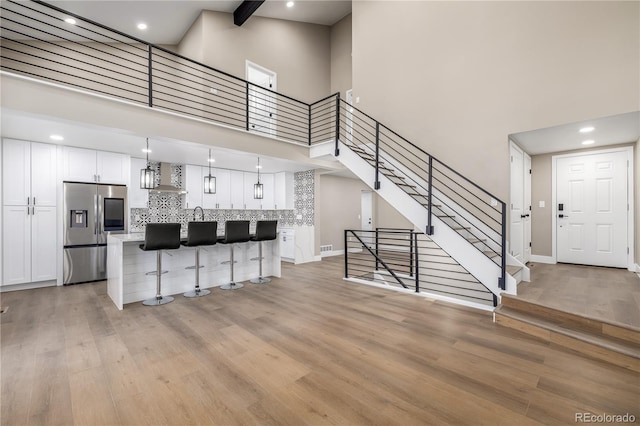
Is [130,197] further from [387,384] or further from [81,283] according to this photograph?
[387,384]

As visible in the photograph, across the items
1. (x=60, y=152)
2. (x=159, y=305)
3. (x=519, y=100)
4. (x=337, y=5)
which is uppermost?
(x=337, y=5)

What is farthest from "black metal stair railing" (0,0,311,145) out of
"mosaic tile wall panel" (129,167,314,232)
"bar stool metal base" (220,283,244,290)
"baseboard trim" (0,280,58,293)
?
"baseboard trim" (0,280,58,293)

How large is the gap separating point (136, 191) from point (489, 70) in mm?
6828

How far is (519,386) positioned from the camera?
6.38 feet

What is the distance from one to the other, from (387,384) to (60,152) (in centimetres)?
610

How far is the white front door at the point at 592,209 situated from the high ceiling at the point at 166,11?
6796 millimetres

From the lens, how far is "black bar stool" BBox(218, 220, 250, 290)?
4.44 meters

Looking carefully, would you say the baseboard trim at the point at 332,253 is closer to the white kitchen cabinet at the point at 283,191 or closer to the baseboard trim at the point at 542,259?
the white kitchen cabinet at the point at 283,191

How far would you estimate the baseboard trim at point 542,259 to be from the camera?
212 inches

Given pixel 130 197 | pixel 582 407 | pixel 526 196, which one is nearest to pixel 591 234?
pixel 526 196

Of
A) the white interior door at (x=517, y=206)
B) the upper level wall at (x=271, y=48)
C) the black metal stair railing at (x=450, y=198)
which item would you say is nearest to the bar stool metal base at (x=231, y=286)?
the black metal stair railing at (x=450, y=198)

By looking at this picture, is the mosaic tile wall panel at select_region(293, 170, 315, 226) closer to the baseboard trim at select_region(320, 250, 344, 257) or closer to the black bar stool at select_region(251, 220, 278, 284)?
the baseboard trim at select_region(320, 250, 344, 257)

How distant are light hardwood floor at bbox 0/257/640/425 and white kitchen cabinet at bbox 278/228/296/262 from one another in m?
3.48

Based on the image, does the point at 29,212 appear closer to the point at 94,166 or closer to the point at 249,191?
the point at 94,166
